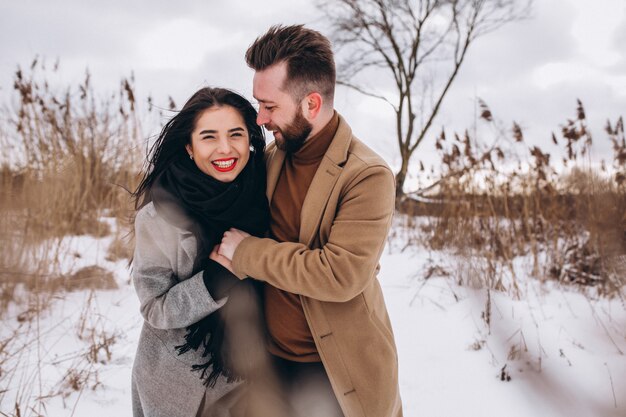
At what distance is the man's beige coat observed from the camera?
149 cm

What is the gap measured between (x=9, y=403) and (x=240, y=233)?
5.51 feet

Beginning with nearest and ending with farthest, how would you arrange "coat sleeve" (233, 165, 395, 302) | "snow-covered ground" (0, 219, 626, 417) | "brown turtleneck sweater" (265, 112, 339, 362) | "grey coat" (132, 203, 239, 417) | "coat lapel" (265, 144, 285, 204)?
"coat sleeve" (233, 165, 395, 302)
"grey coat" (132, 203, 239, 417)
"brown turtleneck sweater" (265, 112, 339, 362)
"coat lapel" (265, 144, 285, 204)
"snow-covered ground" (0, 219, 626, 417)

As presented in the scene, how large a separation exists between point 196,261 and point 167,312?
0.65 ft

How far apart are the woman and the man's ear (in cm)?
24

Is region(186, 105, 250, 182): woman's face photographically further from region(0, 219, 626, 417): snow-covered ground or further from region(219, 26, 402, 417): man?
region(0, 219, 626, 417): snow-covered ground

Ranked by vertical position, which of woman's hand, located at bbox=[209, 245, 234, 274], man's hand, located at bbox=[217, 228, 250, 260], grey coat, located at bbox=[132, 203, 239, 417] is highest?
man's hand, located at bbox=[217, 228, 250, 260]

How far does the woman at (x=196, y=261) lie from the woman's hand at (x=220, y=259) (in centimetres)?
1

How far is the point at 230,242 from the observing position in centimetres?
163

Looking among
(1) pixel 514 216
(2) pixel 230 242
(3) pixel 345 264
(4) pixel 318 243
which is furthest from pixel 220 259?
(1) pixel 514 216

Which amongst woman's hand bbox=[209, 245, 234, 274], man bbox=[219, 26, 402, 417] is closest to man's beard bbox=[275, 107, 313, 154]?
man bbox=[219, 26, 402, 417]

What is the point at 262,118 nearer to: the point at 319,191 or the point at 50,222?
the point at 319,191

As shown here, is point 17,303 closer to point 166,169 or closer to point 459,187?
point 166,169

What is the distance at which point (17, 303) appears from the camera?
344 centimetres

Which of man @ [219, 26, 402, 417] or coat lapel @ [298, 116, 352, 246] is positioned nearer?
man @ [219, 26, 402, 417]
